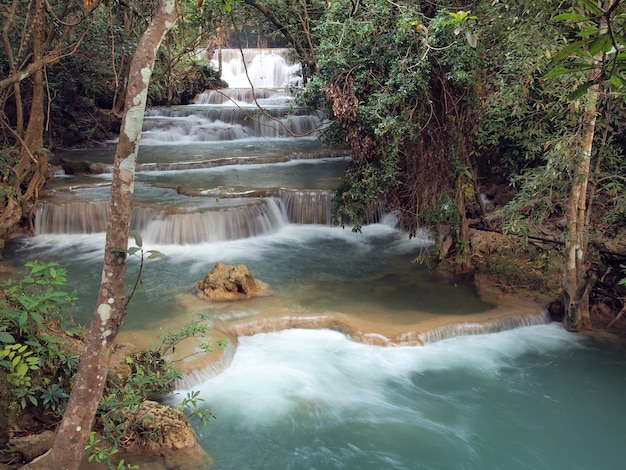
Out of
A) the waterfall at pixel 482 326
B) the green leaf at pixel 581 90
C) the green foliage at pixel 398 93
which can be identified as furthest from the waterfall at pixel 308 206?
the green leaf at pixel 581 90

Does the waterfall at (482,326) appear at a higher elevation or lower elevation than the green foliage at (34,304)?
lower

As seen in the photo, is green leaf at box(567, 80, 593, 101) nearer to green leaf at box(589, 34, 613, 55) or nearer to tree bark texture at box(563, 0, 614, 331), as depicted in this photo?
green leaf at box(589, 34, 613, 55)

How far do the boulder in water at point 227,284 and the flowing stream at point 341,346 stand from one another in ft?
0.60

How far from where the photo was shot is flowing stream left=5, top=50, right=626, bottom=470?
16.3 feet

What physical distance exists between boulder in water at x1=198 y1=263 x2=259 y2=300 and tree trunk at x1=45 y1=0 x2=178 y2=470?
4.48m

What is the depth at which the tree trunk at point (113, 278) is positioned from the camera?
279cm

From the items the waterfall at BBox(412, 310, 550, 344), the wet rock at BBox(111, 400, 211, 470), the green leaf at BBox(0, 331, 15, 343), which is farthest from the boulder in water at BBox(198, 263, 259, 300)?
the green leaf at BBox(0, 331, 15, 343)

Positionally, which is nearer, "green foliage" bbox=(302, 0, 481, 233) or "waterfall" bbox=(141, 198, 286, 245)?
"green foliage" bbox=(302, 0, 481, 233)

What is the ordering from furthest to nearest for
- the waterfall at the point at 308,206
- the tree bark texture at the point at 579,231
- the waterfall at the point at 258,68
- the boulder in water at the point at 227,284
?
the waterfall at the point at 258,68
the waterfall at the point at 308,206
the boulder in water at the point at 227,284
the tree bark texture at the point at 579,231

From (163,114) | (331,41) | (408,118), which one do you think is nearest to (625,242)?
(408,118)

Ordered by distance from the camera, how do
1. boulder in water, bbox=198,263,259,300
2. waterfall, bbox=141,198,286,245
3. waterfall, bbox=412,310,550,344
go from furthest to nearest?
waterfall, bbox=141,198,286,245
boulder in water, bbox=198,263,259,300
waterfall, bbox=412,310,550,344

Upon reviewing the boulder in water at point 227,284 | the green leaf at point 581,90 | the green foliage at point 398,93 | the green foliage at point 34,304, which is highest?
the green foliage at point 398,93

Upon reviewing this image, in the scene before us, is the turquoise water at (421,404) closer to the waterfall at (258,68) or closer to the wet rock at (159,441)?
the wet rock at (159,441)

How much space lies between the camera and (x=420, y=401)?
5.64 m
